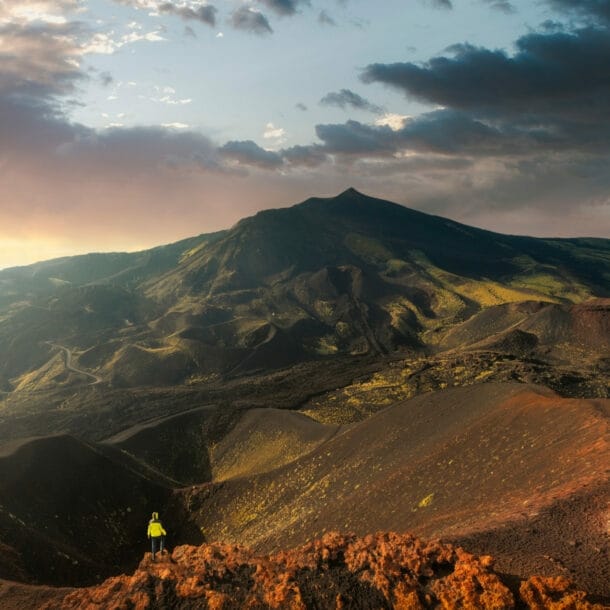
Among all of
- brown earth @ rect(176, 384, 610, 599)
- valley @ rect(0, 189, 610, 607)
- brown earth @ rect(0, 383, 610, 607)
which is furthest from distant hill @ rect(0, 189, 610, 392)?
brown earth @ rect(176, 384, 610, 599)

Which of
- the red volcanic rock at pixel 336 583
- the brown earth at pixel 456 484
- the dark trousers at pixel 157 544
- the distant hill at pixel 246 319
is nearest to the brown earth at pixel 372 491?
the brown earth at pixel 456 484

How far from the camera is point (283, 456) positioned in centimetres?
5278

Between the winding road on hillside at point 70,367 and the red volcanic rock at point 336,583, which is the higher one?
the red volcanic rock at point 336,583

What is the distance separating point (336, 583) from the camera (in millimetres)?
15375

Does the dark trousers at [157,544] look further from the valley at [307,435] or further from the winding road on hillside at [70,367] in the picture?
the winding road on hillside at [70,367]

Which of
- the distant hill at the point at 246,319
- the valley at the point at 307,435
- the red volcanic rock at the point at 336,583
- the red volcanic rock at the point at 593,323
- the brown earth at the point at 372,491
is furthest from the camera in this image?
the distant hill at the point at 246,319

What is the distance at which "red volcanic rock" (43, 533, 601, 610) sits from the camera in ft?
45.1

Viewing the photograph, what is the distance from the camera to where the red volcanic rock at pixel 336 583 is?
45.1 feet

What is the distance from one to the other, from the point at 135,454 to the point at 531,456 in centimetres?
4373

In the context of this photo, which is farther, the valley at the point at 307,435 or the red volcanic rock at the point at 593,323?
the red volcanic rock at the point at 593,323

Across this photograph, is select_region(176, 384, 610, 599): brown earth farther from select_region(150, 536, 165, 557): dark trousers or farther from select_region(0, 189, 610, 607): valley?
select_region(150, 536, 165, 557): dark trousers

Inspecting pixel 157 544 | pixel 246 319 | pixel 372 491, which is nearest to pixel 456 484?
pixel 372 491

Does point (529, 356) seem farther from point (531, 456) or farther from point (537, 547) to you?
point (537, 547)

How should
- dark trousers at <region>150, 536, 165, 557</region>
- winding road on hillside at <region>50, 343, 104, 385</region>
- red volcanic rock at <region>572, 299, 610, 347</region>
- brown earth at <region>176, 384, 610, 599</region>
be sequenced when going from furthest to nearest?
winding road on hillside at <region>50, 343, 104, 385</region> → red volcanic rock at <region>572, 299, 610, 347</region> → dark trousers at <region>150, 536, 165, 557</region> → brown earth at <region>176, 384, 610, 599</region>
